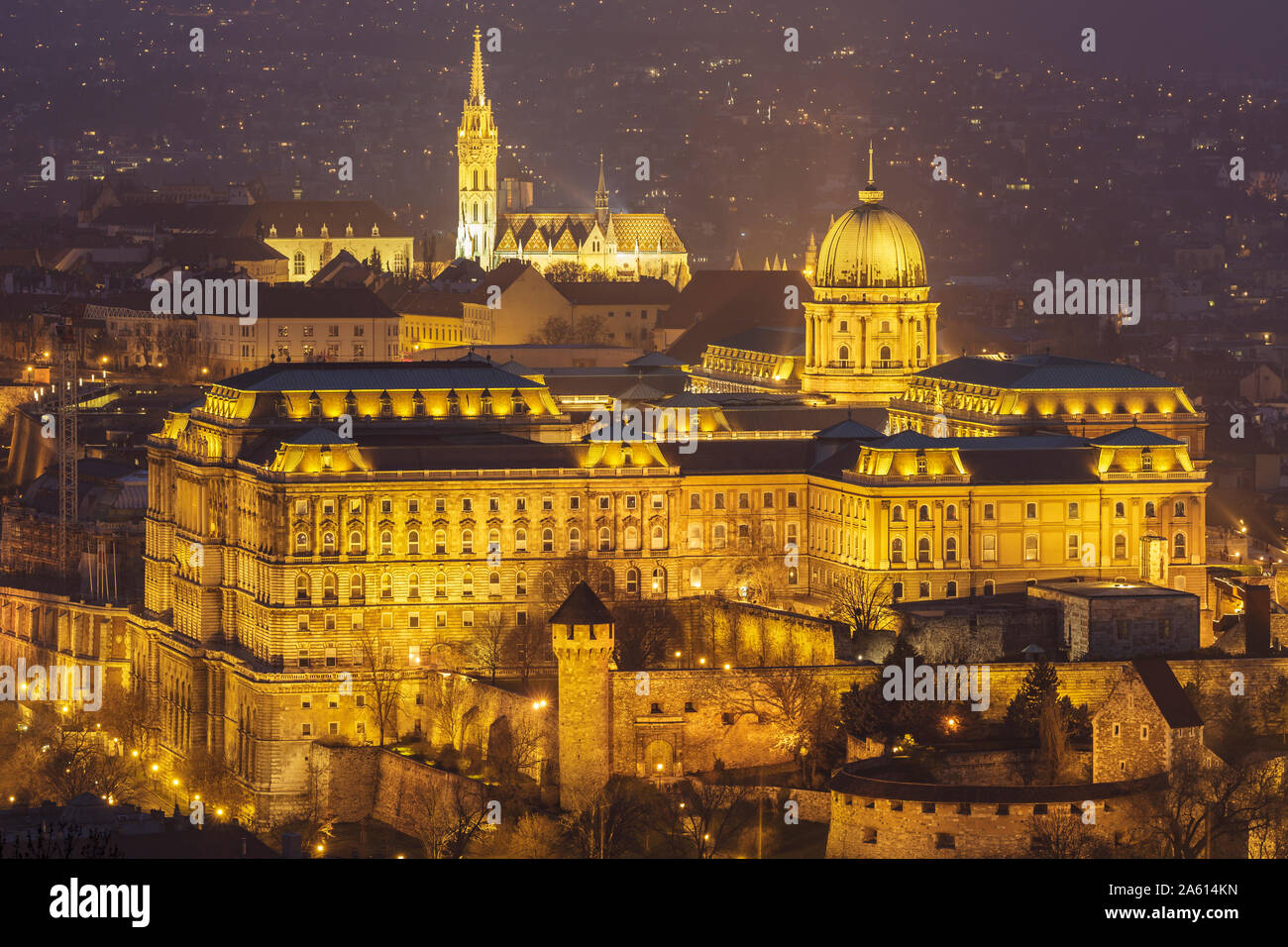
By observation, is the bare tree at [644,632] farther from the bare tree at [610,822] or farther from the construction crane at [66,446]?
the construction crane at [66,446]

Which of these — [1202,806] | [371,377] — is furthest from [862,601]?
[371,377]

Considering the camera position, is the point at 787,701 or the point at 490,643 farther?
the point at 490,643

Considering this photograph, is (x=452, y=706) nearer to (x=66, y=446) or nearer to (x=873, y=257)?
(x=873, y=257)

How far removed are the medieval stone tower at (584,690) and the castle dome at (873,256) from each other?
55.5m

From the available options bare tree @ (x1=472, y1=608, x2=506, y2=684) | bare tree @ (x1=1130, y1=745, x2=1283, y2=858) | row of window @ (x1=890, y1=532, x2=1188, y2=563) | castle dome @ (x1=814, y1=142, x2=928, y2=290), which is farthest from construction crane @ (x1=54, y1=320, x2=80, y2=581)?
bare tree @ (x1=1130, y1=745, x2=1283, y2=858)

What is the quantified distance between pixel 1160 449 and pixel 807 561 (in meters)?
13.6

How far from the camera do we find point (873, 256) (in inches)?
6073

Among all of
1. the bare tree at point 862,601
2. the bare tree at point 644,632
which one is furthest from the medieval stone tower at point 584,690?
the bare tree at point 862,601

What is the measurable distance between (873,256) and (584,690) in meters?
56.9

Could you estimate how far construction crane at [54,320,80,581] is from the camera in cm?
15862

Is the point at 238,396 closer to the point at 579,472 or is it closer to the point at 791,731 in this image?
the point at 579,472

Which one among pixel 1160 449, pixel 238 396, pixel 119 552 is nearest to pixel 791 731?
pixel 1160 449

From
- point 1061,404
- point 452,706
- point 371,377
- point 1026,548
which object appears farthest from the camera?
point 371,377

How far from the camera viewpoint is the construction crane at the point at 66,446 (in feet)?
520
